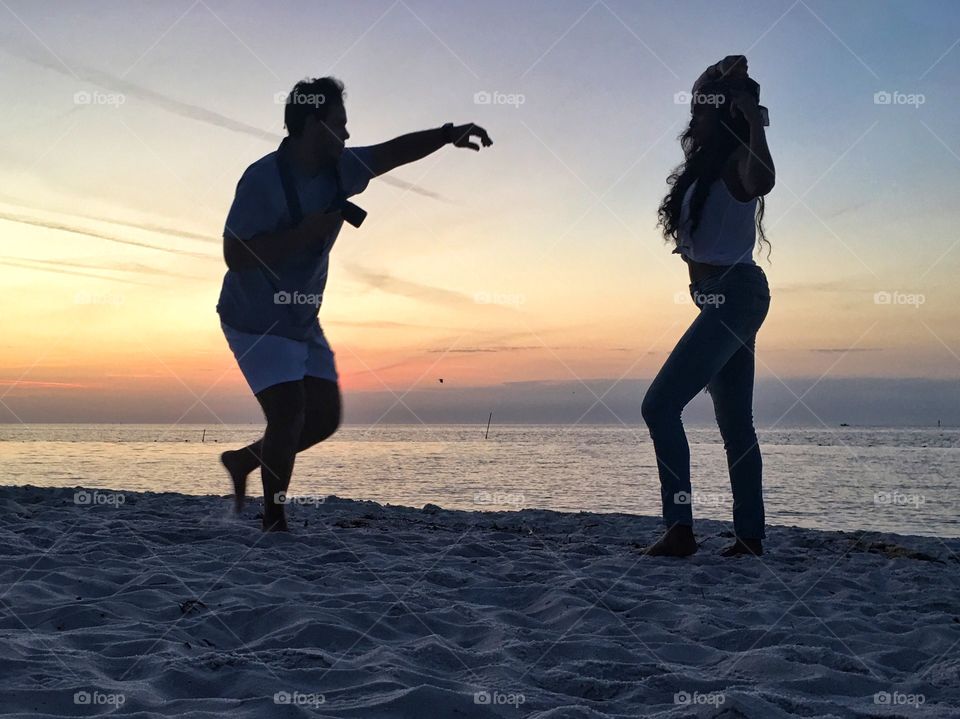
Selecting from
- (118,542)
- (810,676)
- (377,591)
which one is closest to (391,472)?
(118,542)

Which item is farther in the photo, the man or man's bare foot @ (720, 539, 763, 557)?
man's bare foot @ (720, 539, 763, 557)

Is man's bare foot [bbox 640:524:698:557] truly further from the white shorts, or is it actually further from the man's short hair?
the man's short hair

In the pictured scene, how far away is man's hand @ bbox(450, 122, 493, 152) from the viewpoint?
397 cm

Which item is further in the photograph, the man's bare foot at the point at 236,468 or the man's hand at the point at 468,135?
the man's bare foot at the point at 236,468

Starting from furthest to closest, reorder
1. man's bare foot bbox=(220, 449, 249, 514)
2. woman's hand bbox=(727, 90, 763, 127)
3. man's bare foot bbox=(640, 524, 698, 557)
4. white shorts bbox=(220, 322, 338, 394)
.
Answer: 1. man's bare foot bbox=(220, 449, 249, 514)
2. white shorts bbox=(220, 322, 338, 394)
3. man's bare foot bbox=(640, 524, 698, 557)
4. woman's hand bbox=(727, 90, 763, 127)

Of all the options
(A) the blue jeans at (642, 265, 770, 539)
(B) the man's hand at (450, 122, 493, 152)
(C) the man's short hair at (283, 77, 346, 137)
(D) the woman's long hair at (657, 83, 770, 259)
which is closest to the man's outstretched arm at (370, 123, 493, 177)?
(B) the man's hand at (450, 122, 493, 152)

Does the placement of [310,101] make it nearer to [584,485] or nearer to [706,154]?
[706,154]

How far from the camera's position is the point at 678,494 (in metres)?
3.89

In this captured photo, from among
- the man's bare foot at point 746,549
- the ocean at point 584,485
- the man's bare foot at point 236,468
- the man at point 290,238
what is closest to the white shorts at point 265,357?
the man at point 290,238

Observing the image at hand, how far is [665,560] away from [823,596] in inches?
31.7

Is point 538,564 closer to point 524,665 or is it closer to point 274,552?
point 274,552

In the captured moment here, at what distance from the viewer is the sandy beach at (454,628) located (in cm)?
190

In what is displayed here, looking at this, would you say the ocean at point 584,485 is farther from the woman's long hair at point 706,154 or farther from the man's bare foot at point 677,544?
the woman's long hair at point 706,154

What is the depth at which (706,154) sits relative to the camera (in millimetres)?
4008
